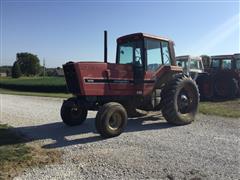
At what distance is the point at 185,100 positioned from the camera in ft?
33.7

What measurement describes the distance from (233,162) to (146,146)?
6.35 ft

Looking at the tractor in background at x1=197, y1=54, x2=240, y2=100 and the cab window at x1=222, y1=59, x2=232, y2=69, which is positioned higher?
the cab window at x1=222, y1=59, x2=232, y2=69

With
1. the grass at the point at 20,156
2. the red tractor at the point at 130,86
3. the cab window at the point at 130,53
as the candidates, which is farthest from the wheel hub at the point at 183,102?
the grass at the point at 20,156

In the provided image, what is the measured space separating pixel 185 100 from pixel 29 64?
97.2 meters

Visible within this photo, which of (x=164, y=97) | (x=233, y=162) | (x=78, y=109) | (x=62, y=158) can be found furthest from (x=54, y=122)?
(x=233, y=162)

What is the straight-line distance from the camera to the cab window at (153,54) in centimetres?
962

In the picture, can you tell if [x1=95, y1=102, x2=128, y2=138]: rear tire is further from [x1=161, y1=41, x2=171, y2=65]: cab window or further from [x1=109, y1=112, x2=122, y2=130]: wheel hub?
[x1=161, y1=41, x2=171, y2=65]: cab window

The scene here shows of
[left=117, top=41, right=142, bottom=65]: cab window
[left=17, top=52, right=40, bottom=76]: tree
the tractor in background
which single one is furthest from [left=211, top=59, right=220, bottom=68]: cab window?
[left=17, top=52, right=40, bottom=76]: tree

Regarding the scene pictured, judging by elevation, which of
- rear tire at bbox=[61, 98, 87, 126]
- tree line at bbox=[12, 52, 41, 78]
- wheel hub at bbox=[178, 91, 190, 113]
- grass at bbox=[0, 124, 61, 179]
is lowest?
grass at bbox=[0, 124, 61, 179]

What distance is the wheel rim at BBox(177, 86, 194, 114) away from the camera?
33.3 ft

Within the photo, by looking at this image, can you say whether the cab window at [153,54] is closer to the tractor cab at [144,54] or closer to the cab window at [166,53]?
the tractor cab at [144,54]

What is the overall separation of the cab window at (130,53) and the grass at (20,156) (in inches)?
148

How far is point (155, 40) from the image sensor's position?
32.3 feet

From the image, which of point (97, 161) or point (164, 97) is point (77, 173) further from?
point (164, 97)
